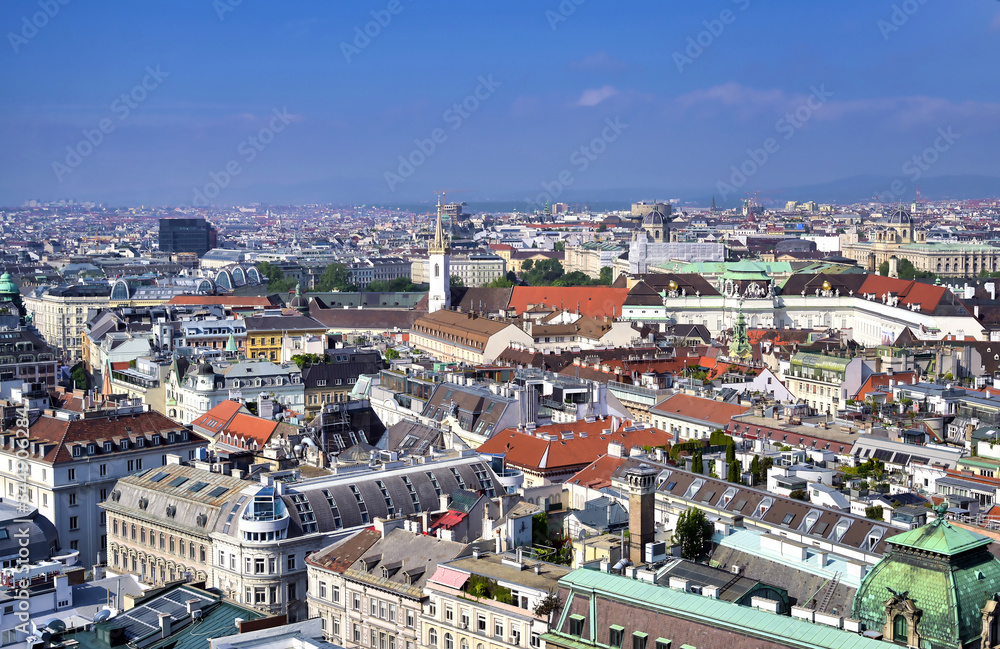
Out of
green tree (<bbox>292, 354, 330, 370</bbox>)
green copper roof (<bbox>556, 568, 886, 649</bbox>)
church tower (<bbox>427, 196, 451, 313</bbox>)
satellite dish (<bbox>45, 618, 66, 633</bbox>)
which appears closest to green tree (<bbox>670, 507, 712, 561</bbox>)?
green copper roof (<bbox>556, 568, 886, 649</bbox>)

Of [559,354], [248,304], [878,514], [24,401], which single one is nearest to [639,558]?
[878,514]

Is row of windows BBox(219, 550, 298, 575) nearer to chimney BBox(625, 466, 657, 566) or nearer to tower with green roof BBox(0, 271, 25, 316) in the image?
chimney BBox(625, 466, 657, 566)

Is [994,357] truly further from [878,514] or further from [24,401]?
[24,401]

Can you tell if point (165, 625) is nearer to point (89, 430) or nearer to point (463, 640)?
point (463, 640)

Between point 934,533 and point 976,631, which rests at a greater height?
point 934,533

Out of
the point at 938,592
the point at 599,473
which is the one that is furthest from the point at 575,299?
the point at 938,592
